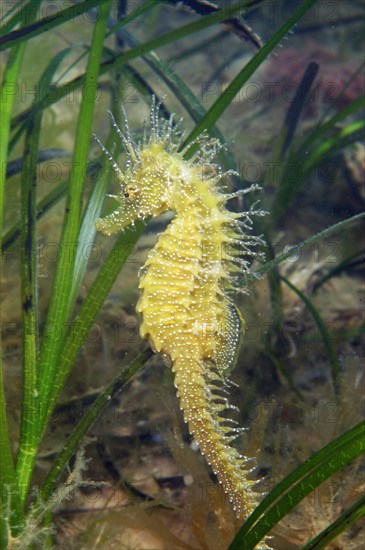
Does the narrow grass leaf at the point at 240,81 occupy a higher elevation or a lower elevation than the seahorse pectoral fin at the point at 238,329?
higher

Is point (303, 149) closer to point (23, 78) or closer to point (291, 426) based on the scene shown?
point (291, 426)

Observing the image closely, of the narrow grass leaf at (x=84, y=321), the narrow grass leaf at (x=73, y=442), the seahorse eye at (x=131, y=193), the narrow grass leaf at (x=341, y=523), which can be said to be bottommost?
the narrow grass leaf at (x=341, y=523)

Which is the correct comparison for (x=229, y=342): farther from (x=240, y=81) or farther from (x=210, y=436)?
(x=240, y=81)

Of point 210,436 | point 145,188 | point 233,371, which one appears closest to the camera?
point 210,436

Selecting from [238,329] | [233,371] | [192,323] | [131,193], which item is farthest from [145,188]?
[233,371]

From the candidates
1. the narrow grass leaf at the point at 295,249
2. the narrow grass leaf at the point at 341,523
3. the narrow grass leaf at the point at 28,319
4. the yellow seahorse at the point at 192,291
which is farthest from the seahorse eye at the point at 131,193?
the narrow grass leaf at the point at 341,523

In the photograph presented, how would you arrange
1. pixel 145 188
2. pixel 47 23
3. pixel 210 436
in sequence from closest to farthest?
pixel 210 436 → pixel 145 188 → pixel 47 23

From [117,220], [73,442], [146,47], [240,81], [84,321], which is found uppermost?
[146,47]

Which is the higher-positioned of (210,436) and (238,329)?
(238,329)

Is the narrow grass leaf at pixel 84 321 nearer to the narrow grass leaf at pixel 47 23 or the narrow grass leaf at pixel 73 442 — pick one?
the narrow grass leaf at pixel 73 442
